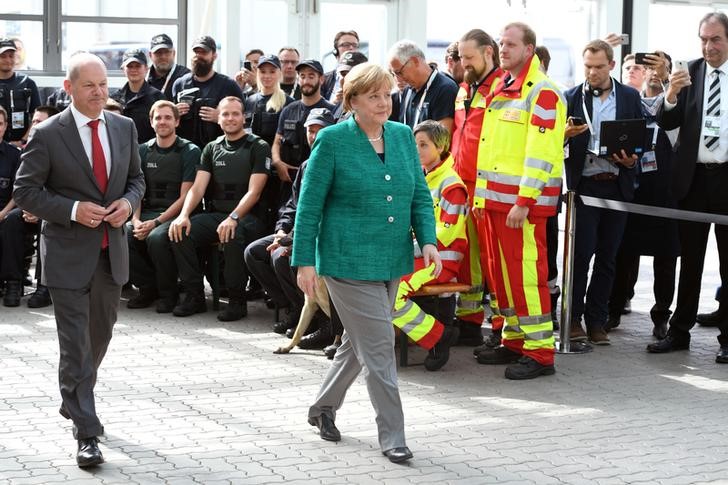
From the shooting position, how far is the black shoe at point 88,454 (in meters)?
5.19

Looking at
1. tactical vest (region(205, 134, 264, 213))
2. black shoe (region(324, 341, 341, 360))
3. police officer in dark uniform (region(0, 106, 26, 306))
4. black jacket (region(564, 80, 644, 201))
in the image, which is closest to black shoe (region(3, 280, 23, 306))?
police officer in dark uniform (region(0, 106, 26, 306))

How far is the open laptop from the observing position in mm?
7695

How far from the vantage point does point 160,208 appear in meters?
9.68

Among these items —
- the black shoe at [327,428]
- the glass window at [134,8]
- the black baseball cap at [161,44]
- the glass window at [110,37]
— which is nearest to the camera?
the black shoe at [327,428]

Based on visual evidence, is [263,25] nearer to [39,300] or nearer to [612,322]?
[39,300]

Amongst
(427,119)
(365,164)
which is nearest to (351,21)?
(427,119)

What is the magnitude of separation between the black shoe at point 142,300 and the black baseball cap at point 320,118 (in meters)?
1.96

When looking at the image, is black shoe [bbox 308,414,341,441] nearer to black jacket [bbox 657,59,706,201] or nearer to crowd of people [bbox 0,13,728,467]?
crowd of people [bbox 0,13,728,467]

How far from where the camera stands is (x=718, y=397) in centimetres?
670

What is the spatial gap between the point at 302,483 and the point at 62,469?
106cm

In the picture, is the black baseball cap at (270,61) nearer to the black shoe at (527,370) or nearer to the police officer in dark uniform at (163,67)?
the police officer in dark uniform at (163,67)

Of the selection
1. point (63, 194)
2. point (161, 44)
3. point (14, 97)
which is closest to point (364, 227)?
point (63, 194)

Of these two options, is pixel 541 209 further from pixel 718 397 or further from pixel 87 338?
pixel 87 338

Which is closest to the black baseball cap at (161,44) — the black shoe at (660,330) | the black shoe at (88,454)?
the black shoe at (660,330)
